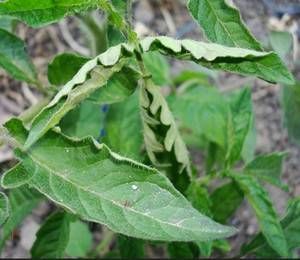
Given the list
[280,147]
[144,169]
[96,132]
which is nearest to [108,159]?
[144,169]

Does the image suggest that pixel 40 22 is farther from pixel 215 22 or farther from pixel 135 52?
pixel 215 22

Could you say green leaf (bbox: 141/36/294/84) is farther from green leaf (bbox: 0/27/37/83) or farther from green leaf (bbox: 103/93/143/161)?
green leaf (bbox: 103/93/143/161)

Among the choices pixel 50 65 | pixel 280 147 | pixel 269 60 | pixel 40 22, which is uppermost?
pixel 40 22

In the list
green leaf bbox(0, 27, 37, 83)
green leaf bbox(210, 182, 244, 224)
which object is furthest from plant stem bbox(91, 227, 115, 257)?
green leaf bbox(0, 27, 37, 83)

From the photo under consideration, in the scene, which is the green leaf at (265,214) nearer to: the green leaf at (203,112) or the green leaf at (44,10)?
the green leaf at (203,112)

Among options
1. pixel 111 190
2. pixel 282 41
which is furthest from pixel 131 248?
pixel 282 41

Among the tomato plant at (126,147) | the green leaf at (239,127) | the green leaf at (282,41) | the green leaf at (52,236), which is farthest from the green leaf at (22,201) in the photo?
the green leaf at (282,41)
